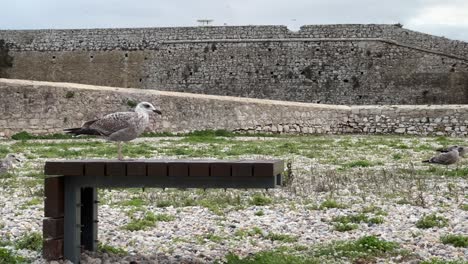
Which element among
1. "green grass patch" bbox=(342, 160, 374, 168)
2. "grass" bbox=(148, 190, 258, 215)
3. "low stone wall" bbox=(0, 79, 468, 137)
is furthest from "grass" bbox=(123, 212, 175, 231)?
"low stone wall" bbox=(0, 79, 468, 137)

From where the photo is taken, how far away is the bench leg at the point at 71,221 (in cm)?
718

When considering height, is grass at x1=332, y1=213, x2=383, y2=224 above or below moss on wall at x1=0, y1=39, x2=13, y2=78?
below

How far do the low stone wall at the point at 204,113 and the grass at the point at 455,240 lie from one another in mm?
17511

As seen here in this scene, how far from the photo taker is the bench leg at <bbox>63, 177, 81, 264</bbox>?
7.18 m

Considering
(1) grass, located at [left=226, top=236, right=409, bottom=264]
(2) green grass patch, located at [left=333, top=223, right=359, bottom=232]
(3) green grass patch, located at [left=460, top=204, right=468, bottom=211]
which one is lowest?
(1) grass, located at [left=226, top=236, right=409, bottom=264]

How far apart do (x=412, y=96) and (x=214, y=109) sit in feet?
53.0

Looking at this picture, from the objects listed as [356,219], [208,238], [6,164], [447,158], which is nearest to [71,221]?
[208,238]

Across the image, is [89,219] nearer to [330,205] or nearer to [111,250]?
[111,250]

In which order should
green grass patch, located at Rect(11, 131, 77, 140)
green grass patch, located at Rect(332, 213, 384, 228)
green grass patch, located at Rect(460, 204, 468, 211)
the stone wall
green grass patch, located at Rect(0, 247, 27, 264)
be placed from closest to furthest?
green grass patch, located at Rect(0, 247, 27, 264) < green grass patch, located at Rect(332, 213, 384, 228) < green grass patch, located at Rect(460, 204, 468, 211) < green grass patch, located at Rect(11, 131, 77, 140) < the stone wall

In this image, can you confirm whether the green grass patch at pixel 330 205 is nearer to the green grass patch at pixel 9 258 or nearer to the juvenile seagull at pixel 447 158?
the green grass patch at pixel 9 258

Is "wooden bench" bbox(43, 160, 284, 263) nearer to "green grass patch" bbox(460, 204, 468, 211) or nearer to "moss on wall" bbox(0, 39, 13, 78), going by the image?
"green grass patch" bbox(460, 204, 468, 211)

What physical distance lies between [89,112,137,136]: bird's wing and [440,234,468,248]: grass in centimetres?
342

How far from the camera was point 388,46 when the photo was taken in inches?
1538

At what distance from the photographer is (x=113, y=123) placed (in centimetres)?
762
